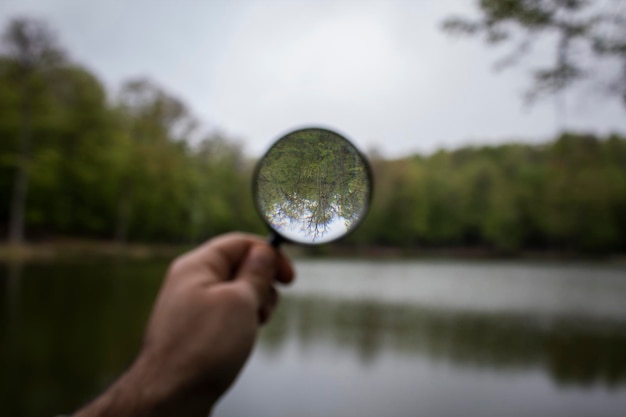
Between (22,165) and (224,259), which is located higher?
(22,165)

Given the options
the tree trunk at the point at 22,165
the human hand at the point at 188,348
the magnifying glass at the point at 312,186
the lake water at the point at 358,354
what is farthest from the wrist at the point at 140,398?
the tree trunk at the point at 22,165

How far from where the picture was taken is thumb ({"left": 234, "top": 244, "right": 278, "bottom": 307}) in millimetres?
1691

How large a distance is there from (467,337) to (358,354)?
9.67 ft

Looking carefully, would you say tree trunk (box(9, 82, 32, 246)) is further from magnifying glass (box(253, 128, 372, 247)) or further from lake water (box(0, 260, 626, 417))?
magnifying glass (box(253, 128, 372, 247))

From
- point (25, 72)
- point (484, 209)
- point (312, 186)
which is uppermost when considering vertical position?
point (25, 72)

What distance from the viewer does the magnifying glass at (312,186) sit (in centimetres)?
162

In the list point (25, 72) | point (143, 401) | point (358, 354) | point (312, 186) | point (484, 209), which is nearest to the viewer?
point (143, 401)

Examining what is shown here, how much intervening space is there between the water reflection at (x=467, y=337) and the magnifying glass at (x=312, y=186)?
5493mm

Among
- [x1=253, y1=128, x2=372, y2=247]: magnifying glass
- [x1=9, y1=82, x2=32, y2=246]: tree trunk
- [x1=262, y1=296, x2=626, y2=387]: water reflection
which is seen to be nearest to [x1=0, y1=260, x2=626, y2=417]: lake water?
[x1=262, y1=296, x2=626, y2=387]: water reflection

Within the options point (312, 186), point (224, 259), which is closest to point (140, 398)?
point (224, 259)

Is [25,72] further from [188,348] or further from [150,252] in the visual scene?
[188,348]

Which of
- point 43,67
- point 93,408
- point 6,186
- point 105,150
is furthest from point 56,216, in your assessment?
point 93,408

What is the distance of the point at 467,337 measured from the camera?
28.5ft

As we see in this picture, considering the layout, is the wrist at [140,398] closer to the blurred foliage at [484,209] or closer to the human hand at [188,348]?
the human hand at [188,348]
